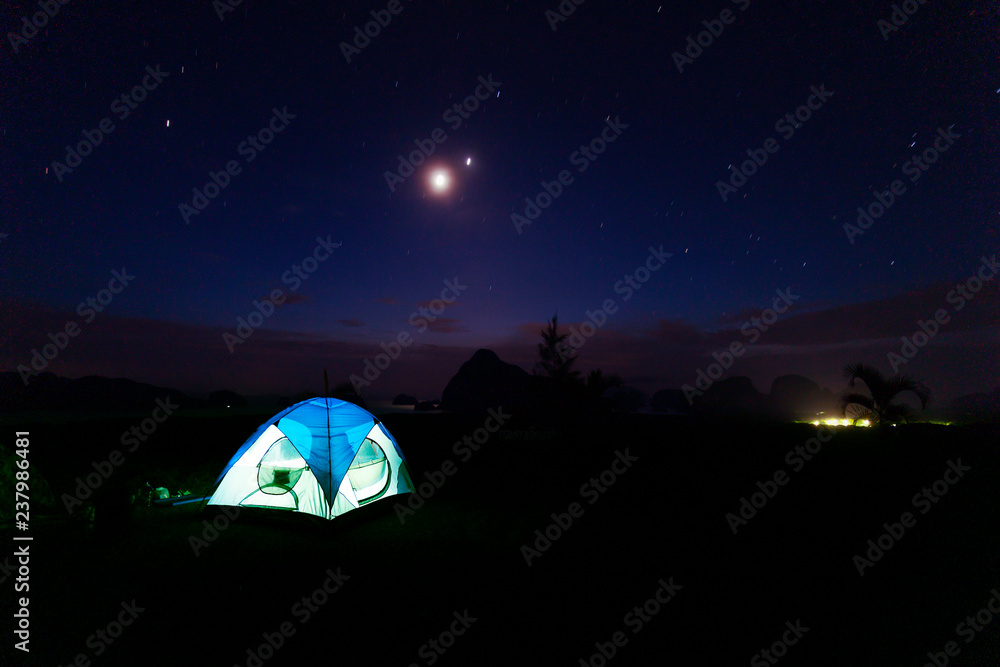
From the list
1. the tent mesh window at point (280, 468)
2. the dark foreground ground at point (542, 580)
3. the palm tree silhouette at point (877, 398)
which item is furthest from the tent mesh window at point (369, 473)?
the palm tree silhouette at point (877, 398)

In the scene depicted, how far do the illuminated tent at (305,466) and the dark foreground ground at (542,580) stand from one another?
420 mm

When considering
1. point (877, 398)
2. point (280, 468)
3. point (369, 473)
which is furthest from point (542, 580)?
point (877, 398)

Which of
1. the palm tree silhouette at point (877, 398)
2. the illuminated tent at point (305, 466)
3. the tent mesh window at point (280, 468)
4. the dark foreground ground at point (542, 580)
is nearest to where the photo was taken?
the dark foreground ground at point (542, 580)

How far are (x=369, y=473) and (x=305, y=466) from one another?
4.09ft

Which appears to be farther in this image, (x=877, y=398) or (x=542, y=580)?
(x=877, y=398)

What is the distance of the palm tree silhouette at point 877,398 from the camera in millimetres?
16750

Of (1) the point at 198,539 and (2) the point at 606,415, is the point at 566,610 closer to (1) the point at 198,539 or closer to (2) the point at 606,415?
(1) the point at 198,539

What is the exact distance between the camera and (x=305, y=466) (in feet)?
26.4

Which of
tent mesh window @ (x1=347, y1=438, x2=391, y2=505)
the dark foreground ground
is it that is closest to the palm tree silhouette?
the dark foreground ground

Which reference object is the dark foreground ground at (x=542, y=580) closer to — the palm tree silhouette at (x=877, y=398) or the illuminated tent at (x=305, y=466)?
the illuminated tent at (x=305, y=466)

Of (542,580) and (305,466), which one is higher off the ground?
(305,466)

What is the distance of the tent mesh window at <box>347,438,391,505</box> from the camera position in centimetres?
834

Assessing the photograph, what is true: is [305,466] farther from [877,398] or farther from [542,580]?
[877,398]

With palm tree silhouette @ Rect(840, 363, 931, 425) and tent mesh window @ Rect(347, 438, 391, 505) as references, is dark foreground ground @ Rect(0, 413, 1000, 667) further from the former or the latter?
palm tree silhouette @ Rect(840, 363, 931, 425)
